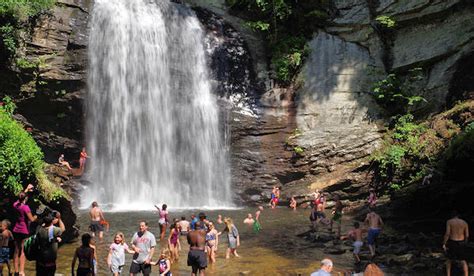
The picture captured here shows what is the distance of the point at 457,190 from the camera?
16359mm

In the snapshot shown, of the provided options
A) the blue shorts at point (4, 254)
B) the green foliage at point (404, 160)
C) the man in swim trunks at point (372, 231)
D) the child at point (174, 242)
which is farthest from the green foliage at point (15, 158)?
the green foliage at point (404, 160)

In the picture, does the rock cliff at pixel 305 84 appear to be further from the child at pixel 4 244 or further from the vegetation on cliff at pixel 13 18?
the child at pixel 4 244

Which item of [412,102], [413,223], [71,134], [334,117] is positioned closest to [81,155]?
[71,134]

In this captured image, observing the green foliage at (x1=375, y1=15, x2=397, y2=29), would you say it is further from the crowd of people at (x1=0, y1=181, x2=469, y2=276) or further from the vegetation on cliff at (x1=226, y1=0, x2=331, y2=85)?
the crowd of people at (x1=0, y1=181, x2=469, y2=276)

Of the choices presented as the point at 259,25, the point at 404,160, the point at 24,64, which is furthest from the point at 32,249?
the point at 259,25

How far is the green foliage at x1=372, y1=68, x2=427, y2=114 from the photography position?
26.6 m

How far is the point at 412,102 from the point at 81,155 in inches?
764

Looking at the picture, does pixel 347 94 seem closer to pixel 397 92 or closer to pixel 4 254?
pixel 397 92

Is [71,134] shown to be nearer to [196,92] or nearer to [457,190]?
[196,92]

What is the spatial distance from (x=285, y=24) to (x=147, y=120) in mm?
12690

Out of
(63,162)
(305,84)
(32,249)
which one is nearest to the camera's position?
(32,249)

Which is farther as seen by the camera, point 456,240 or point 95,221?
point 95,221

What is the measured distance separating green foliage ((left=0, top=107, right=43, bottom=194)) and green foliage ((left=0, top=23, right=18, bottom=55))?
37.6 ft

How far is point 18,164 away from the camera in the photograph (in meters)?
12.4
